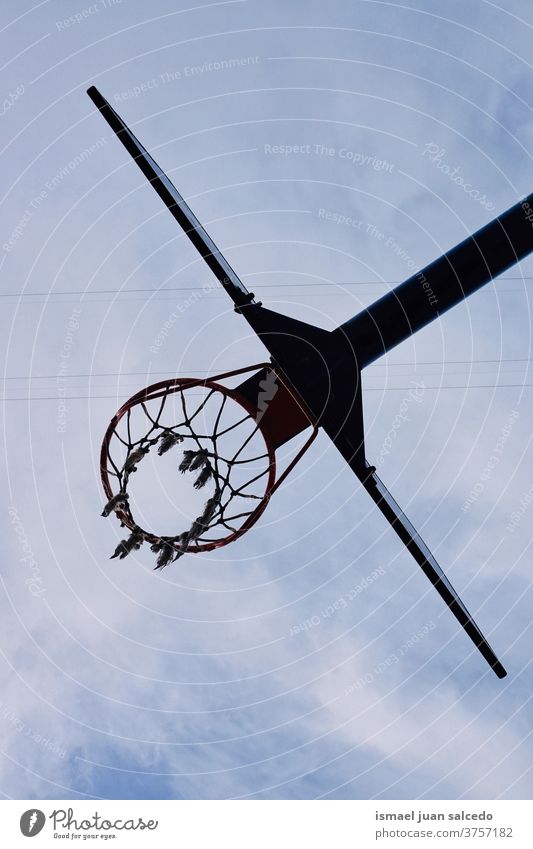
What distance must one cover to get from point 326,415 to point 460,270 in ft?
17.7

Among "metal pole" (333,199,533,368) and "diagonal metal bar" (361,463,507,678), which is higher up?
"metal pole" (333,199,533,368)

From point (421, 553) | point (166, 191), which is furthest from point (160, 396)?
point (421, 553)

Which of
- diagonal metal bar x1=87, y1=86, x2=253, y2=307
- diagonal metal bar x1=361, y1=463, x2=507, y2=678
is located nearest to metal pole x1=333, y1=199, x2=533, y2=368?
diagonal metal bar x1=361, y1=463, x2=507, y2=678

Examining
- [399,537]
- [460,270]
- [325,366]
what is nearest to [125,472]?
[325,366]

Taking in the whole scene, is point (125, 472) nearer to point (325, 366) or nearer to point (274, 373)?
point (274, 373)

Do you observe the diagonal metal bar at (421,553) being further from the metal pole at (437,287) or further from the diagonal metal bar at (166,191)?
the diagonal metal bar at (166,191)

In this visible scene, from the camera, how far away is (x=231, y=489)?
16.6m

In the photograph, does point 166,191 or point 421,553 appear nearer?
point 166,191
